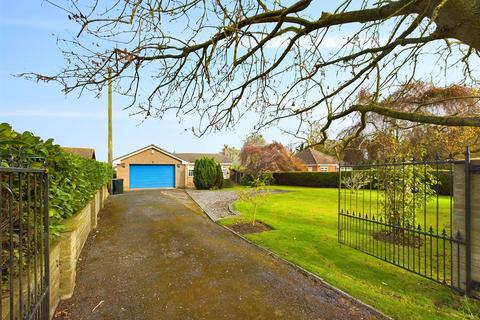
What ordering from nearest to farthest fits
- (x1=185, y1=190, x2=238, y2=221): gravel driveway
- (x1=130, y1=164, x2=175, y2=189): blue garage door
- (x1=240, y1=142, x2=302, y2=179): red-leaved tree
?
(x1=185, y1=190, x2=238, y2=221): gravel driveway, (x1=130, y1=164, x2=175, y2=189): blue garage door, (x1=240, y1=142, x2=302, y2=179): red-leaved tree

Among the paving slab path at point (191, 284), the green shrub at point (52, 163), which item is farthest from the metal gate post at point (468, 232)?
the green shrub at point (52, 163)

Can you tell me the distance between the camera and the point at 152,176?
27.5m

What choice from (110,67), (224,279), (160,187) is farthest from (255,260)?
(160,187)

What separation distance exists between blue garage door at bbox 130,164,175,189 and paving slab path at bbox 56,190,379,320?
20523mm

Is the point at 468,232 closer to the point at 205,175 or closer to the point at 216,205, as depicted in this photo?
the point at 216,205

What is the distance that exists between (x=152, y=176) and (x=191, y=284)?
80.2 feet

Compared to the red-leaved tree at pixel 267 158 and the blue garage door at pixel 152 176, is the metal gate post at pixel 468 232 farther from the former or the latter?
the blue garage door at pixel 152 176

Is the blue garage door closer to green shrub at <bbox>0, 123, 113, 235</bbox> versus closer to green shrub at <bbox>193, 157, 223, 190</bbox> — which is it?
green shrub at <bbox>193, 157, 223, 190</bbox>

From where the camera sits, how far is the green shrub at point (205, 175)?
25094 millimetres

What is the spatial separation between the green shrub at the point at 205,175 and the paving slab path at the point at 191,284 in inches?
696

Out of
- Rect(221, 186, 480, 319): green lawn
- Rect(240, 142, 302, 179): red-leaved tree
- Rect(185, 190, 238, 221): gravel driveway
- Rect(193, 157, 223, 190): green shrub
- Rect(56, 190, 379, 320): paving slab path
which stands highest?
Rect(240, 142, 302, 179): red-leaved tree

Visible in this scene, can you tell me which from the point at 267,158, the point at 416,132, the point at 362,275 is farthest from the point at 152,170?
the point at 362,275

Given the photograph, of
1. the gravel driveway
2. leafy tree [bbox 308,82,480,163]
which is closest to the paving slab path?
leafy tree [bbox 308,82,480,163]

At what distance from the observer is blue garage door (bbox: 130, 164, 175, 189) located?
88.2 feet
